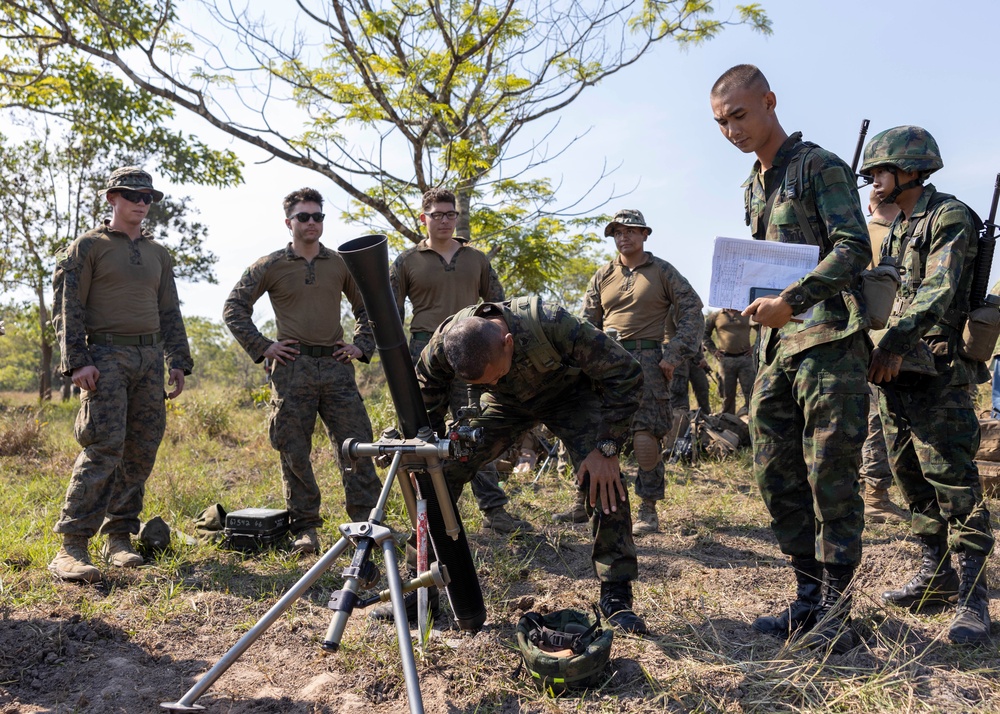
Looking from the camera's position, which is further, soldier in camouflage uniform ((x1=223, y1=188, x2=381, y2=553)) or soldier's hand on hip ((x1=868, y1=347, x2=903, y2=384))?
soldier in camouflage uniform ((x1=223, y1=188, x2=381, y2=553))

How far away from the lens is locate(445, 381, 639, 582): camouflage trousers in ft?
10.7

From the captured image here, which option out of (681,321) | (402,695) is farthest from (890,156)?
(402,695)

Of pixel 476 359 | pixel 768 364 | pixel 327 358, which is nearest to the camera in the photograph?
pixel 476 359

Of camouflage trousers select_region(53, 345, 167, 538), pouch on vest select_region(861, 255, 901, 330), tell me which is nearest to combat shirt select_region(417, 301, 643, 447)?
pouch on vest select_region(861, 255, 901, 330)

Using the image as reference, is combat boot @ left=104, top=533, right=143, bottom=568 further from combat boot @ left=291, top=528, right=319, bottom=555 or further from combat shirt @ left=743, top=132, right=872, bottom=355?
combat shirt @ left=743, top=132, right=872, bottom=355

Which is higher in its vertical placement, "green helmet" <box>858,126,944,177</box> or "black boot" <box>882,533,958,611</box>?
"green helmet" <box>858,126,944,177</box>

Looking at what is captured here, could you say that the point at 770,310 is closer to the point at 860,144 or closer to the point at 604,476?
the point at 604,476

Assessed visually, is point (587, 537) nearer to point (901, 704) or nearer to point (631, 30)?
point (901, 704)

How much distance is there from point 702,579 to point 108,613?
306 cm

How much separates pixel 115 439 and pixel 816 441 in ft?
12.1

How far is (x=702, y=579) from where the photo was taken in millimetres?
3994

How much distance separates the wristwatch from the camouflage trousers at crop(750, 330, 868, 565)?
2.15 ft

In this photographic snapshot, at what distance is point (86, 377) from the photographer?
4.07m

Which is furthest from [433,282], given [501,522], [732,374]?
[732,374]
